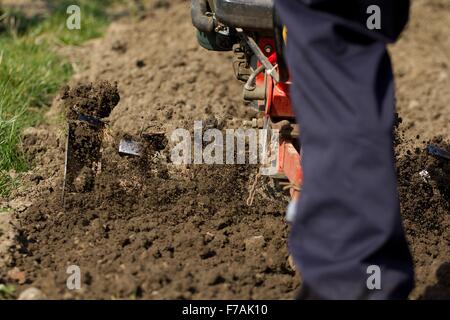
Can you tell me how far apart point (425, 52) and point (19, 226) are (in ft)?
12.5

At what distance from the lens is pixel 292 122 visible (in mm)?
3633

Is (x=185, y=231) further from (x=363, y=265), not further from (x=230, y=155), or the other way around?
(x=363, y=265)

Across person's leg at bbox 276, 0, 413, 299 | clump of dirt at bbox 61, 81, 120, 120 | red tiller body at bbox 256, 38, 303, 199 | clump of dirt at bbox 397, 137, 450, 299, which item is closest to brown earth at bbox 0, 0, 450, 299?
clump of dirt at bbox 397, 137, 450, 299

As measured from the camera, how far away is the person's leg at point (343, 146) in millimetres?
2361

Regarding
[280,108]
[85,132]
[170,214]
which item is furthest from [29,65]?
[280,108]

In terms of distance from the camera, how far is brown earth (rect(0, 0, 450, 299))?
3033 mm

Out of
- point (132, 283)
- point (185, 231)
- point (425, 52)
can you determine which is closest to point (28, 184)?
point (185, 231)

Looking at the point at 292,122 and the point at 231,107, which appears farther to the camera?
the point at 231,107

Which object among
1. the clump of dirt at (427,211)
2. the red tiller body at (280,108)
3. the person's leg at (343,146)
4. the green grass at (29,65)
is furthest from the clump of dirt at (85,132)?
the person's leg at (343,146)

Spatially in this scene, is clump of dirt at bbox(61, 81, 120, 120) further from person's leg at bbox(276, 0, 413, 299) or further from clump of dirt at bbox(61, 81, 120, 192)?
person's leg at bbox(276, 0, 413, 299)

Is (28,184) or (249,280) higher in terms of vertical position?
(28,184)

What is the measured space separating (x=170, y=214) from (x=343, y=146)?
1.39m
